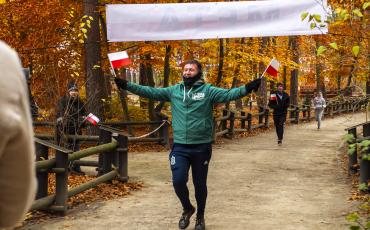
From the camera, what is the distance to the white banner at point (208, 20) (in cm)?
937

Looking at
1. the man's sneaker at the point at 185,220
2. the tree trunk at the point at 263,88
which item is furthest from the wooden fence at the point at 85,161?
the tree trunk at the point at 263,88

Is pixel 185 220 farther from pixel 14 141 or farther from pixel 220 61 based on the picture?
pixel 220 61

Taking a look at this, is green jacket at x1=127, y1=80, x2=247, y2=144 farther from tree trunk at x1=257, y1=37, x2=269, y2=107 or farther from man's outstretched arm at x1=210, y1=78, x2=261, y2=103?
tree trunk at x1=257, y1=37, x2=269, y2=107

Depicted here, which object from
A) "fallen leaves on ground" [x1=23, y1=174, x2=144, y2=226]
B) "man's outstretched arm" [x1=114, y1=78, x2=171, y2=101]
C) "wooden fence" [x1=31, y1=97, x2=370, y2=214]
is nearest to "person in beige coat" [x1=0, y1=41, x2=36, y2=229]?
"man's outstretched arm" [x1=114, y1=78, x2=171, y2=101]

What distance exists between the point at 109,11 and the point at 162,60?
8.19 m

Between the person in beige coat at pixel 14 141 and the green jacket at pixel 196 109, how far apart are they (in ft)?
16.0

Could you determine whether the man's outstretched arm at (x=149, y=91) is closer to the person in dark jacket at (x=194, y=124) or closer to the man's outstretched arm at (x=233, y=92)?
the person in dark jacket at (x=194, y=124)

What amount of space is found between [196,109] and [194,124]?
0.62ft

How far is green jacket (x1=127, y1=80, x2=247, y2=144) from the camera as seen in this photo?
20.2 feet

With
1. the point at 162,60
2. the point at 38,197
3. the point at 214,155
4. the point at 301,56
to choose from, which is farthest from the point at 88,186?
the point at 301,56

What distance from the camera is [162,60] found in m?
17.7

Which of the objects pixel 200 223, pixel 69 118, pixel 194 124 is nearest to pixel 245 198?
pixel 200 223

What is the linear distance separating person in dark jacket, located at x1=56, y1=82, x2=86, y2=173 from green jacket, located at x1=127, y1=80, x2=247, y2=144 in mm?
3614

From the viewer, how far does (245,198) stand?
8578 mm
